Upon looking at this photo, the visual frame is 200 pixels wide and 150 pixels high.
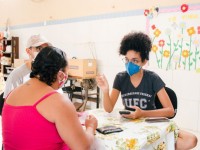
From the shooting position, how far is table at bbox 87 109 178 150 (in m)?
1.13

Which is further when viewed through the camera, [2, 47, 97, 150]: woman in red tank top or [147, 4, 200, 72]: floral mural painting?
[147, 4, 200, 72]: floral mural painting

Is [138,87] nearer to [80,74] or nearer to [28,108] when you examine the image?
[28,108]

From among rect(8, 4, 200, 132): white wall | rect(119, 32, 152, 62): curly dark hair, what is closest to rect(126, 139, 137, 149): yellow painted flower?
rect(119, 32, 152, 62): curly dark hair

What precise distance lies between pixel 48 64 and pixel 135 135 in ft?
1.88

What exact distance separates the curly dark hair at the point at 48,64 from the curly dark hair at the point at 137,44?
3.09ft

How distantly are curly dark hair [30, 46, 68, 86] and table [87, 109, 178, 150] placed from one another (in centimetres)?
39

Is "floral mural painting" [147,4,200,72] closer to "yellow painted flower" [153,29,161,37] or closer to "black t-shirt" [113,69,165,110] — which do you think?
"yellow painted flower" [153,29,161,37]

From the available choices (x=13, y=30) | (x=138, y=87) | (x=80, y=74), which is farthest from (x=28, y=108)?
(x=13, y=30)

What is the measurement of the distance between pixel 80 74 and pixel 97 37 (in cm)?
79

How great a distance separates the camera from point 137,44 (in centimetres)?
199

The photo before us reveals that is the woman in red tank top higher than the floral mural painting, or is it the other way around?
the floral mural painting

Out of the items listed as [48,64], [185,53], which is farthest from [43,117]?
[185,53]

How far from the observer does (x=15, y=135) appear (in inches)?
43.5

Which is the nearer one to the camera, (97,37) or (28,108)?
(28,108)
